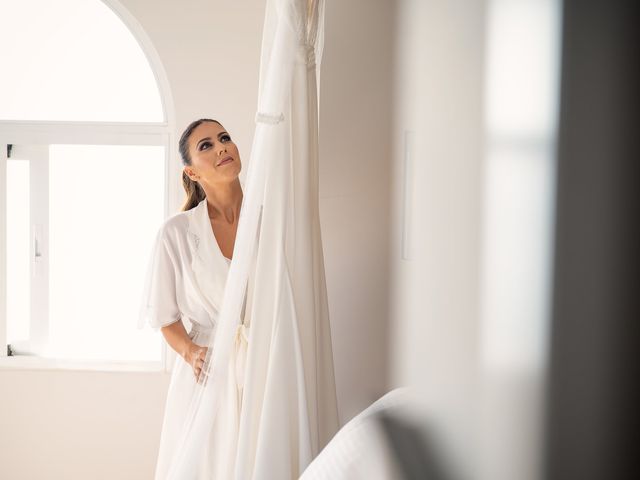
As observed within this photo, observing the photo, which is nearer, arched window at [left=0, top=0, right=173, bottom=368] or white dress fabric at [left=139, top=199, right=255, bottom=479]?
white dress fabric at [left=139, top=199, right=255, bottom=479]

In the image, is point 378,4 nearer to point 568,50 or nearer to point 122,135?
point 568,50

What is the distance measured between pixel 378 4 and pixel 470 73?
1.13ft

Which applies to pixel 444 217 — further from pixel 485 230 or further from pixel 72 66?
pixel 72 66

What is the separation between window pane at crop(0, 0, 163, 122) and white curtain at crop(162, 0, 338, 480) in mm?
2053

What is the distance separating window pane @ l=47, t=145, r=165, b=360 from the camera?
2789mm

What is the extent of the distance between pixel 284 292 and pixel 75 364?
2.30 meters

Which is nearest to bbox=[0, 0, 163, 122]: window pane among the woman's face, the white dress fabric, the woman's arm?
the woman's face

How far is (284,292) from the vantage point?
78cm

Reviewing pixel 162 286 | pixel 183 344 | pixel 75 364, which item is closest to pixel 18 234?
pixel 75 364

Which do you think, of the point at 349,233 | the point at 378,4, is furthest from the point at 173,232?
the point at 378,4

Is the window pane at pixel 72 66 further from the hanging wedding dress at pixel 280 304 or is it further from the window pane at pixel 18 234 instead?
the hanging wedding dress at pixel 280 304

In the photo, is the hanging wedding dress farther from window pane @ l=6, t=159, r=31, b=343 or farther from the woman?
window pane @ l=6, t=159, r=31, b=343

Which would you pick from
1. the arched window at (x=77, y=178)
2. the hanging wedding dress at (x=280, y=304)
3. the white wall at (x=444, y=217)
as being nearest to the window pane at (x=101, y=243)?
the arched window at (x=77, y=178)

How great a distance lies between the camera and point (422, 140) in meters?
0.29
